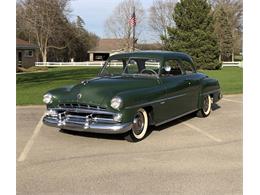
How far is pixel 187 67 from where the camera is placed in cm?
932

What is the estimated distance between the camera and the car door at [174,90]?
793cm

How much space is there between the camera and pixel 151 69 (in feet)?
26.9

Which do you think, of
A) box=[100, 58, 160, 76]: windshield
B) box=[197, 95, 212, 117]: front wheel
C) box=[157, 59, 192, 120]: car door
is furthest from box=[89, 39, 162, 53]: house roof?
box=[100, 58, 160, 76]: windshield

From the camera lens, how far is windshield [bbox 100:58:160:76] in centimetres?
815

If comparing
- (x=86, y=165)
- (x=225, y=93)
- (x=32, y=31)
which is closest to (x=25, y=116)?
(x=86, y=165)

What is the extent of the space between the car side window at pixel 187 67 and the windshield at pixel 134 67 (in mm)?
1109

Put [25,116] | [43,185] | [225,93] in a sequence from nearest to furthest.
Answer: [43,185]
[25,116]
[225,93]

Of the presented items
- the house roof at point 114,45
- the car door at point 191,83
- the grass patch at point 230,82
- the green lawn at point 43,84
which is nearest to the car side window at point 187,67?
the car door at point 191,83

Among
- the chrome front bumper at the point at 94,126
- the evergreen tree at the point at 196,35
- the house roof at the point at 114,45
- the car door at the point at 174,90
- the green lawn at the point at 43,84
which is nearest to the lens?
the chrome front bumper at the point at 94,126

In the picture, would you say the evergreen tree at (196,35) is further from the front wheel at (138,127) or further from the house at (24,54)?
the front wheel at (138,127)

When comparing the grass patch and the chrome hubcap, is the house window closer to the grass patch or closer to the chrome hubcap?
the grass patch

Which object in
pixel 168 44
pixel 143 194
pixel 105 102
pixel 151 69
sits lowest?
pixel 143 194
